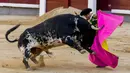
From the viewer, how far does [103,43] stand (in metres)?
6.36

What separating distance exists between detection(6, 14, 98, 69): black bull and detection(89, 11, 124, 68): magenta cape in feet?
0.46

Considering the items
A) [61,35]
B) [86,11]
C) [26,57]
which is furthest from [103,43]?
[26,57]

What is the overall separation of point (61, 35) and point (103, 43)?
71cm

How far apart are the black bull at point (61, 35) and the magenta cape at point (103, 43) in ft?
0.46

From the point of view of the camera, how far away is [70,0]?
48.5ft

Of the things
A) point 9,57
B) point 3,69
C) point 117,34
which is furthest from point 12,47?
point 117,34

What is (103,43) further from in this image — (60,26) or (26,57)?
(26,57)

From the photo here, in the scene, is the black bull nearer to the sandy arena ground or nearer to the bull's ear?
the bull's ear

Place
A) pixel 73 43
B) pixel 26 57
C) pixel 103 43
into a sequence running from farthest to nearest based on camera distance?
1. pixel 103 43
2. pixel 26 57
3. pixel 73 43

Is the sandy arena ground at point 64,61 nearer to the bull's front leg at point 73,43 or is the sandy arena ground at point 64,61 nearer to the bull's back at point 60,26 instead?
the bull's front leg at point 73,43

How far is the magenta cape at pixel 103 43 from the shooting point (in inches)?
246

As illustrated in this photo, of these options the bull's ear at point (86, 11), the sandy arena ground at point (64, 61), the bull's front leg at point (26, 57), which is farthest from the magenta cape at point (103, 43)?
the bull's front leg at point (26, 57)

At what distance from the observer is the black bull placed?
5926 mm

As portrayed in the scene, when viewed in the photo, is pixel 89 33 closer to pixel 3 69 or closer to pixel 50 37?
pixel 50 37
